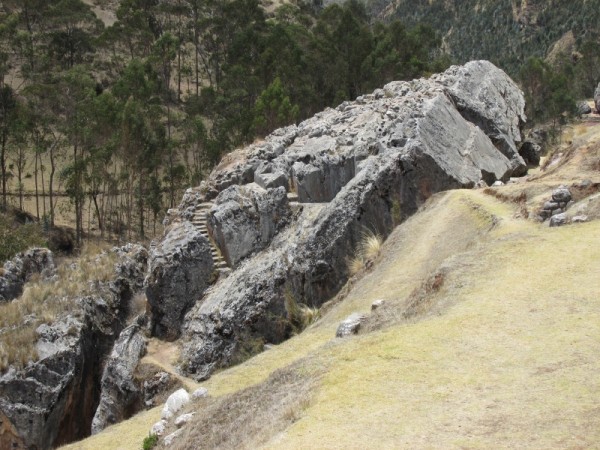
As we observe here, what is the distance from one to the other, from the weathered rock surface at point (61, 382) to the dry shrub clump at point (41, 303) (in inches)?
17.7

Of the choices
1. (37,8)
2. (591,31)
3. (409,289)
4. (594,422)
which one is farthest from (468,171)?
(591,31)

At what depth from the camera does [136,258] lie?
33156 millimetres

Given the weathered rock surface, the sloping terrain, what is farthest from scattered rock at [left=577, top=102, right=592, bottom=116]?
the weathered rock surface

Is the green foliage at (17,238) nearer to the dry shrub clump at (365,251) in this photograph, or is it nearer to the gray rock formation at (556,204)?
the dry shrub clump at (365,251)

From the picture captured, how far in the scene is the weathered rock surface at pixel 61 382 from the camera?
2430cm

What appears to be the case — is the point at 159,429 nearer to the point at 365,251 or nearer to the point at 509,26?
the point at 365,251

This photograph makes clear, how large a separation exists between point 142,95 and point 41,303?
1313 inches

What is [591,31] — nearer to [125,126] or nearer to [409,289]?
[125,126]

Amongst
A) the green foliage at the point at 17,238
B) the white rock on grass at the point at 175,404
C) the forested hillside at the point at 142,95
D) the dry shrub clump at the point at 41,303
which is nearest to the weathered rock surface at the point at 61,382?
the dry shrub clump at the point at 41,303

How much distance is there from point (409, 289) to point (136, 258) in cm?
1969

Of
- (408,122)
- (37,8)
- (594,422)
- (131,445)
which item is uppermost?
(37,8)

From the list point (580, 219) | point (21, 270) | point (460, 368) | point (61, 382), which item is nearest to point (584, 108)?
point (21, 270)

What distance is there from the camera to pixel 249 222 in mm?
27047

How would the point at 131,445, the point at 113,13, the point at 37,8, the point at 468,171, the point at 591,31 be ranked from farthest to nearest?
the point at 591,31 < the point at 113,13 < the point at 37,8 < the point at 468,171 < the point at 131,445
